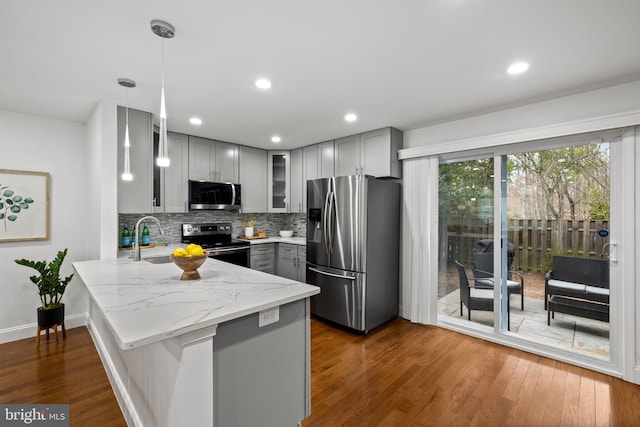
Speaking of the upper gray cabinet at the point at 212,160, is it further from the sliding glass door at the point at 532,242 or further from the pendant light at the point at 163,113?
the sliding glass door at the point at 532,242

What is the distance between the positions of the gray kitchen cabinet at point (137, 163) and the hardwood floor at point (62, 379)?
4.62ft

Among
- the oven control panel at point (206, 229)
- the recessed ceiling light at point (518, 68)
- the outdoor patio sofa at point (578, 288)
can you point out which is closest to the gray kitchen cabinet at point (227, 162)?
the oven control panel at point (206, 229)

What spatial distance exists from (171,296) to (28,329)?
2971mm

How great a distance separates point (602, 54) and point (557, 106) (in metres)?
0.73

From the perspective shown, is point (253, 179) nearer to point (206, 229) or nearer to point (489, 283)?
point (206, 229)

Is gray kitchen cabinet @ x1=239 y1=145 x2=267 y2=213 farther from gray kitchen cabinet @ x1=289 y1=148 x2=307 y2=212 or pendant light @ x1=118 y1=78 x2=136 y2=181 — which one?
pendant light @ x1=118 y1=78 x2=136 y2=181

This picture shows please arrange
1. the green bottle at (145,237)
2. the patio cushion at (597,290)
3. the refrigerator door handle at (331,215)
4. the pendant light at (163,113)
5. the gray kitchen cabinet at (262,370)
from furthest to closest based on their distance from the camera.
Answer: the green bottle at (145,237) → the refrigerator door handle at (331,215) → the patio cushion at (597,290) → the pendant light at (163,113) → the gray kitchen cabinet at (262,370)

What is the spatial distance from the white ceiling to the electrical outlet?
1593mm

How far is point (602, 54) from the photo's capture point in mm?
1956

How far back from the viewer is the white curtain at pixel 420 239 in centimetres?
353

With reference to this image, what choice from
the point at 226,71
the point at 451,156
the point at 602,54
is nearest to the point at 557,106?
the point at 602,54

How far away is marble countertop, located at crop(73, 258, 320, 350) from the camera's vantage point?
116cm

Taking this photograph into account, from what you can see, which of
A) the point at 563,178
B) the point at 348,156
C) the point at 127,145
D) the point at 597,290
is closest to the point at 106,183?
the point at 127,145

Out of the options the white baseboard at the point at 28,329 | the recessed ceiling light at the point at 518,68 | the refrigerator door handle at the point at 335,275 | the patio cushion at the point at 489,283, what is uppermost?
the recessed ceiling light at the point at 518,68
